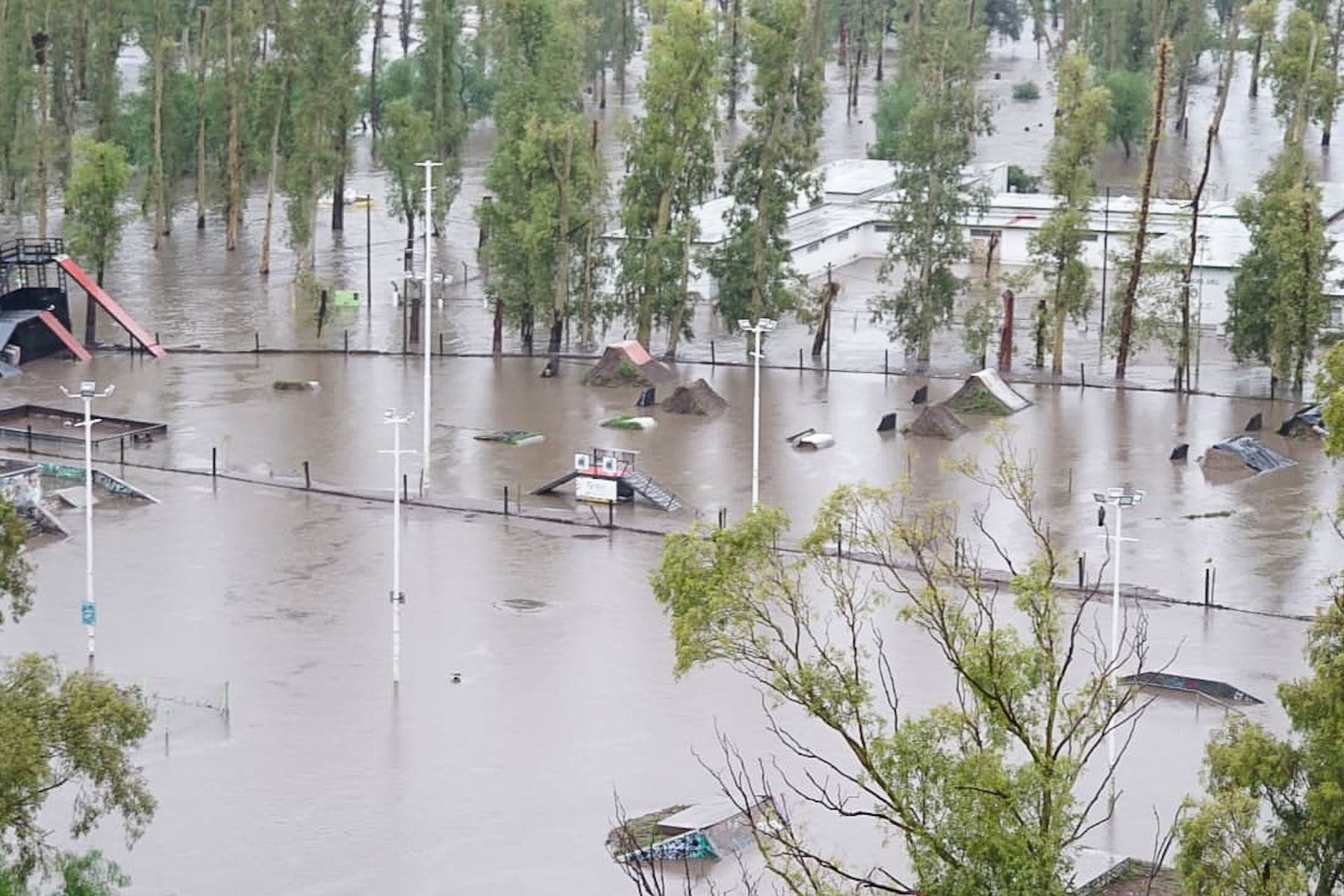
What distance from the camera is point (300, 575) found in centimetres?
4294

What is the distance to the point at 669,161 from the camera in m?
64.5

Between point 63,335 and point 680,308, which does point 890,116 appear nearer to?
point 680,308

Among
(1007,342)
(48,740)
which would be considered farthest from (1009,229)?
(48,740)

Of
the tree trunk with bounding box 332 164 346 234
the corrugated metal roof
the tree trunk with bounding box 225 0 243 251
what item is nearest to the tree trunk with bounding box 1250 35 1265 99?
the tree trunk with bounding box 332 164 346 234

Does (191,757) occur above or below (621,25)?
below

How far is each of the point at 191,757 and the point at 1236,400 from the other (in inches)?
1277

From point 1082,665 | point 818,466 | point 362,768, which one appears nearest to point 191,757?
point 362,768

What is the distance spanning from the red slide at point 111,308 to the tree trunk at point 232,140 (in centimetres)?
1400

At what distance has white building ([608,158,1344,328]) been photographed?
7112 cm

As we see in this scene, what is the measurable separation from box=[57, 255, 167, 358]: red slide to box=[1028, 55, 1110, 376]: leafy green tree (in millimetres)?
21931

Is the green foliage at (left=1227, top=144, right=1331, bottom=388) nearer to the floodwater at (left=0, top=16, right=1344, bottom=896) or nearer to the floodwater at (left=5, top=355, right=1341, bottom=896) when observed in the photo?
the floodwater at (left=0, top=16, right=1344, bottom=896)

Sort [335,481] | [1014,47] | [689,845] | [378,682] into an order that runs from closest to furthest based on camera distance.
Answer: [689,845]
[378,682]
[335,481]
[1014,47]

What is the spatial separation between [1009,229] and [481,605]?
137 ft

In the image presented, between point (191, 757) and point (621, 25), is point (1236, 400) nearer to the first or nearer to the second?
point (191, 757)
